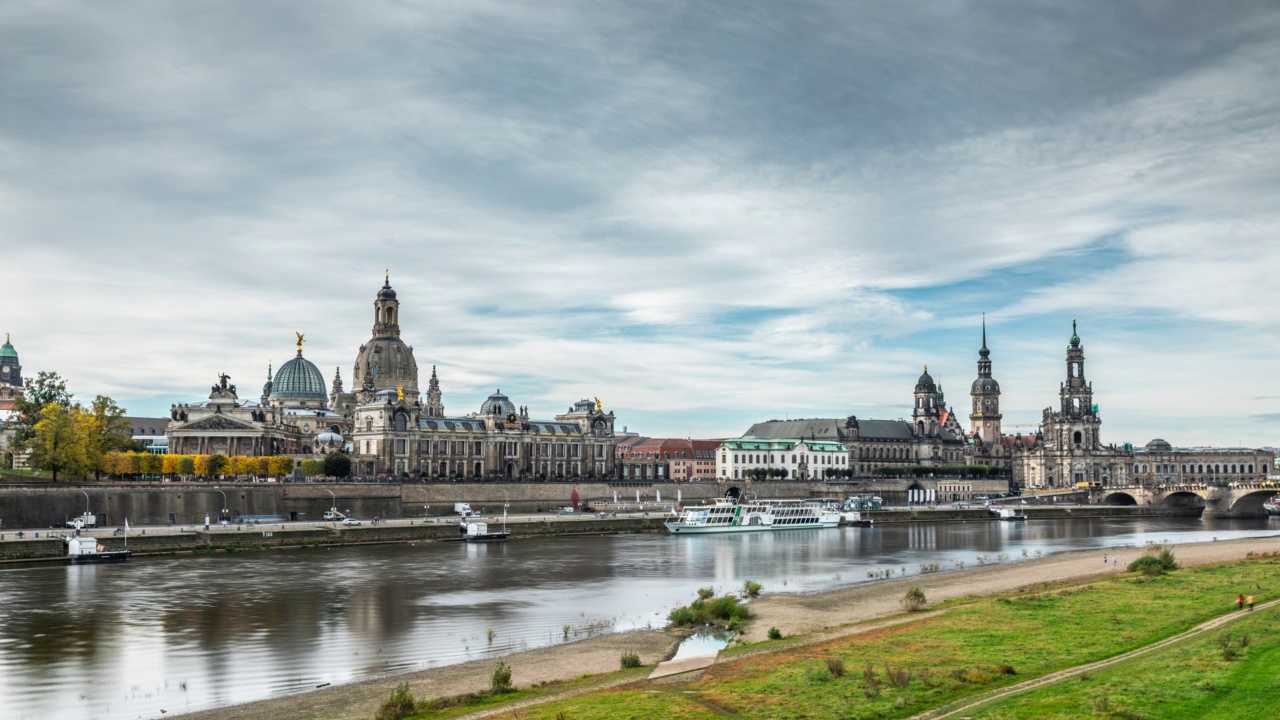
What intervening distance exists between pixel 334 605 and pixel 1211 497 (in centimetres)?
11801

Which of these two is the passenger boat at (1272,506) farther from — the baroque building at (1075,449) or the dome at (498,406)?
the dome at (498,406)

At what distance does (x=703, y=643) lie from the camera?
3562cm

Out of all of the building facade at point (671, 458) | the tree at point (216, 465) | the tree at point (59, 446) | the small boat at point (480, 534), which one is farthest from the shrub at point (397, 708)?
the building facade at point (671, 458)

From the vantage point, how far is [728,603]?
133ft

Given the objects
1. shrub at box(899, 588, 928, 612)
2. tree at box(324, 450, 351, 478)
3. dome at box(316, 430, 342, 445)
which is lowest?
shrub at box(899, 588, 928, 612)

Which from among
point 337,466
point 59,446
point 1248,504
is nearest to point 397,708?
point 59,446

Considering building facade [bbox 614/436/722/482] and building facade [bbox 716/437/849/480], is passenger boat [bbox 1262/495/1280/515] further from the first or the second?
building facade [bbox 614/436/722/482]

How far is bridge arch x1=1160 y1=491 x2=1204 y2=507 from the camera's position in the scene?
139 m

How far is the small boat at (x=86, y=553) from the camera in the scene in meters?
59.6

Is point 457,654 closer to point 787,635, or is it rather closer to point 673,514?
point 787,635

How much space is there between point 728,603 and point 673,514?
64.2 m

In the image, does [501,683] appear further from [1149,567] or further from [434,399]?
[434,399]

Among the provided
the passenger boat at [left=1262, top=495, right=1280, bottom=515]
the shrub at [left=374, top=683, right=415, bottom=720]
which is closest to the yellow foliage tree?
the shrub at [left=374, top=683, right=415, bottom=720]

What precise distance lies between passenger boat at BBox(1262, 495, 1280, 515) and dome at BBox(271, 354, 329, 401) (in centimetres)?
12086
